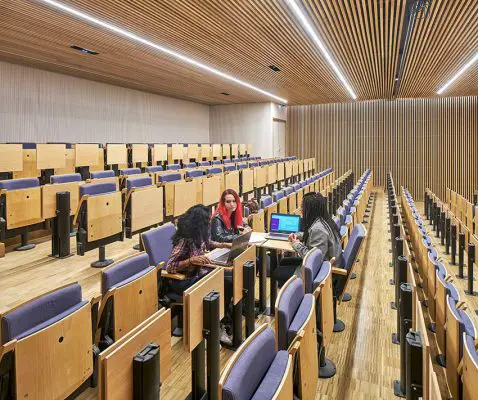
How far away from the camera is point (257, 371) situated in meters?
1.58

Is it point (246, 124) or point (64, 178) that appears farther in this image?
point (246, 124)

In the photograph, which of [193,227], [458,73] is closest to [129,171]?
[193,227]

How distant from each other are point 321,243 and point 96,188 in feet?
10.0

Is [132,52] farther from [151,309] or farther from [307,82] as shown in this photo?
[151,309]

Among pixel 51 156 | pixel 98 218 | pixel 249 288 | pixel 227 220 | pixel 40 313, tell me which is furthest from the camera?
pixel 51 156

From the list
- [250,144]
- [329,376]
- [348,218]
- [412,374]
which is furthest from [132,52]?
[250,144]

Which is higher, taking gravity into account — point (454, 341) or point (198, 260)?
point (198, 260)

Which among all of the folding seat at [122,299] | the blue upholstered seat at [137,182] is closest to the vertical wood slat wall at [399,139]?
the blue upholstered seat at [137,182]

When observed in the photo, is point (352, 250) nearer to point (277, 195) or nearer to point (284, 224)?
point (284, 224)

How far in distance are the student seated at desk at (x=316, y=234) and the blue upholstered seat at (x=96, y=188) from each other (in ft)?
8.46

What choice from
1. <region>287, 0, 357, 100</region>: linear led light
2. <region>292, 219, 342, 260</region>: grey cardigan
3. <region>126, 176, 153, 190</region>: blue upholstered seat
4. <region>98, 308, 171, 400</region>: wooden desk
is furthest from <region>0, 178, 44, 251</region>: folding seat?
<region>287, 0, 357, 100</region>: linear led light

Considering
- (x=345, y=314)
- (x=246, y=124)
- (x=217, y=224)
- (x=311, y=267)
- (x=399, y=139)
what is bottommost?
(x=345, y=314)

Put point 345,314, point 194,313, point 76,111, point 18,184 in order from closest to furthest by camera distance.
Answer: point 194,313, point 345,314, point 18,184, point 76,111

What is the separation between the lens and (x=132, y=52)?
306 inches
